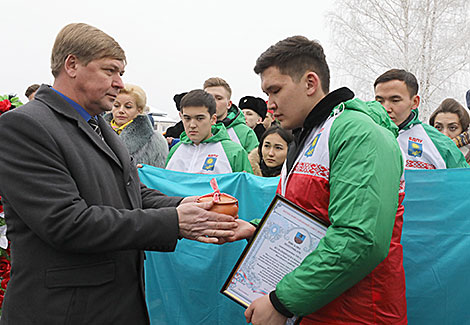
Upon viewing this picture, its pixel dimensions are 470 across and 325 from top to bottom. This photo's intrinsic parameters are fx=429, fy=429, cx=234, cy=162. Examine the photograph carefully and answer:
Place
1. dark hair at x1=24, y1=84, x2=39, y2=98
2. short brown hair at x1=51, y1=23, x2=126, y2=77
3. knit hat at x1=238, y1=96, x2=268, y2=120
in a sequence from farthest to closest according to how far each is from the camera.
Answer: knit hat at x1=238, y1=96, x2=268, y2=120
dark hair at x1=24, y1=84, x2=39, y2=98
short brown hair at x1=51, y1=23, x2=126, y2=77

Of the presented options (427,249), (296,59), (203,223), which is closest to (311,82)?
(296,59)

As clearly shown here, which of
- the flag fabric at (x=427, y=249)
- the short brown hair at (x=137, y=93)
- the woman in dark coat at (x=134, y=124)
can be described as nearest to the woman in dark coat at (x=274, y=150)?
the flag fabric at (x=427, y=249)

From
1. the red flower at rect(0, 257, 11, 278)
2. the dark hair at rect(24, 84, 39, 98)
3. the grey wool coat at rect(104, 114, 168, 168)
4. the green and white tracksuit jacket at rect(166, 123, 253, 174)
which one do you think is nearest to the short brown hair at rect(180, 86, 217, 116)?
the green and white tracksuit jacket at rect(166, 123, 253, 174)

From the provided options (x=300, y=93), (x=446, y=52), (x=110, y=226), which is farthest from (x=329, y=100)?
(x=446, y=52)

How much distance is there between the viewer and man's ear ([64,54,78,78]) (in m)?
2.00

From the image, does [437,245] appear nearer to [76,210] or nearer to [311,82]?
[311,82]

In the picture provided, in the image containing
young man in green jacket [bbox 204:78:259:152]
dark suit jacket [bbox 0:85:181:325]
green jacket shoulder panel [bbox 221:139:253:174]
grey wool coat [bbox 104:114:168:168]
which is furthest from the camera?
young man in green jacket [bbox 204:78:259:152]

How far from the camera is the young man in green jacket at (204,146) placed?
473 centimetres

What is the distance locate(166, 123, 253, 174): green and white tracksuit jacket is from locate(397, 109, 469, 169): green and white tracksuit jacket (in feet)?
5.53

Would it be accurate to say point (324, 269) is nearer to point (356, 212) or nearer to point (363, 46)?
point (356, 212)

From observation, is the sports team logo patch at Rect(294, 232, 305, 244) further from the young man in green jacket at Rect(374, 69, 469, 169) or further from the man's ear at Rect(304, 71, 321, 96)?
the young man in green jacket at Rect(374, 69, 469, 169)

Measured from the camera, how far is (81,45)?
1981mm

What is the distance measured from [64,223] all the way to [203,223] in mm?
652

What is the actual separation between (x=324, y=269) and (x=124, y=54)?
1415mm
